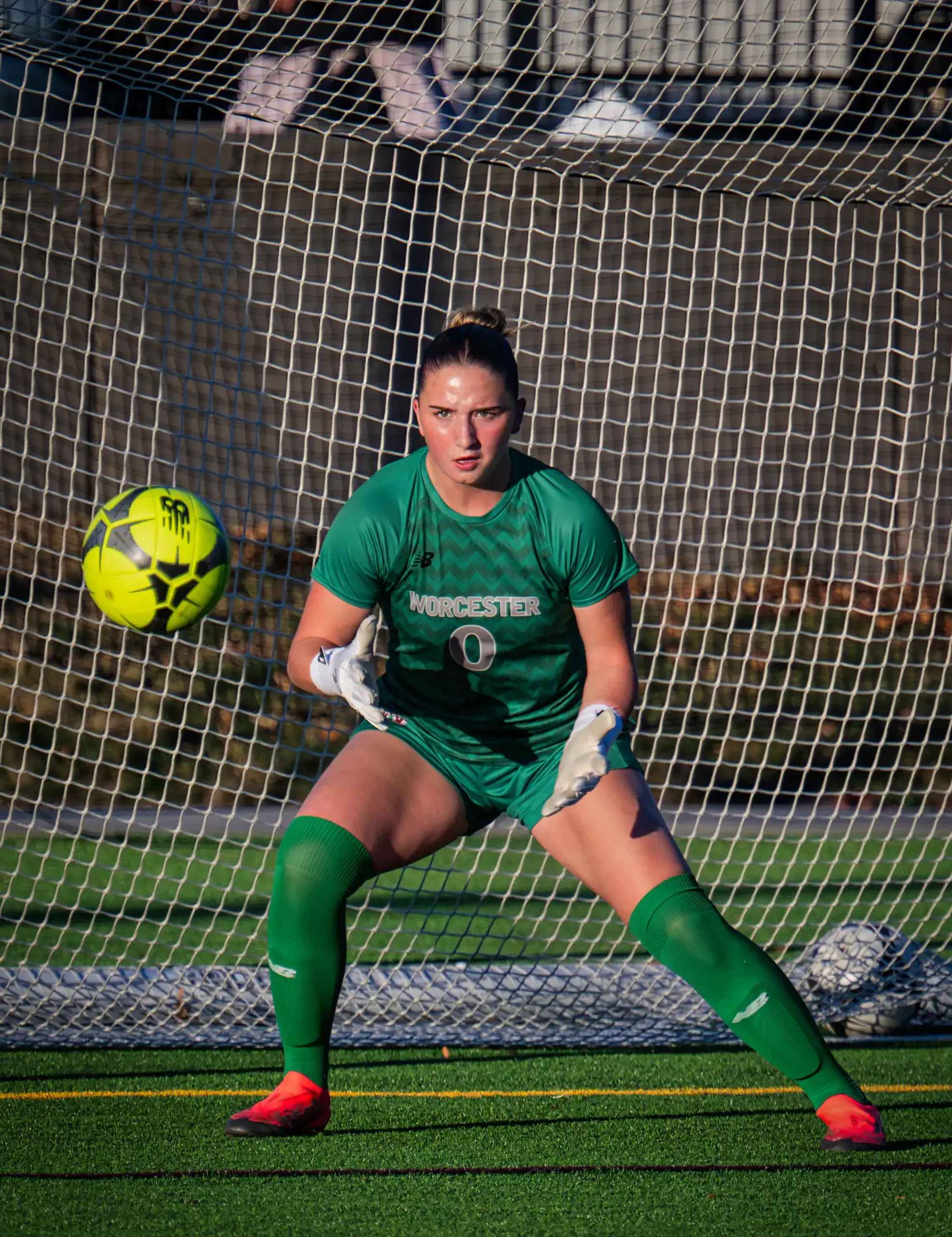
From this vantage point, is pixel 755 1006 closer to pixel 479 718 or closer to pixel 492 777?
pixel 492 777

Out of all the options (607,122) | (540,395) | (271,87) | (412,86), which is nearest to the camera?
(412,86)

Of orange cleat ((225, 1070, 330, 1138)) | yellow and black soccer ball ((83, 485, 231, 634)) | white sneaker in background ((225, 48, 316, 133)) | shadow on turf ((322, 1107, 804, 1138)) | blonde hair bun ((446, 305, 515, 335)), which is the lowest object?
shadow on turf ((322, 1107, 804, 1138))

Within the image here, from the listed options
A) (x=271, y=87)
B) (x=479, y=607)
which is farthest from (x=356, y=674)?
(x=271, y=87)

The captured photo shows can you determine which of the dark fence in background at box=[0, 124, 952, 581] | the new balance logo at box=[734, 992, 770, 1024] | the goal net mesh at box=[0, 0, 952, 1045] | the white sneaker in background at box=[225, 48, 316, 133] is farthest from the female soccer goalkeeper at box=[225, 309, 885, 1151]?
the dark fence in background at box=[0, 124, 952, 581]

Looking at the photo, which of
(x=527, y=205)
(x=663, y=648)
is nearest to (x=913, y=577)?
(x=663, y=648)

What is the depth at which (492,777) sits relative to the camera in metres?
3.05

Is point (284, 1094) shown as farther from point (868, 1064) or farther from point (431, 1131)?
point (868, 1064)

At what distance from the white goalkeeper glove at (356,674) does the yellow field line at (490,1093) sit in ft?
3.85

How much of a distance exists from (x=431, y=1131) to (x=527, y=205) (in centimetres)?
538

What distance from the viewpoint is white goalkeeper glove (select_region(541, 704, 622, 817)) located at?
2703 millimetres

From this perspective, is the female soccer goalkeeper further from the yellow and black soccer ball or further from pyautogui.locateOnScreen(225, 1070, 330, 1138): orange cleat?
the yellow and black soccer ball

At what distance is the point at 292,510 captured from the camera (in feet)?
23.7

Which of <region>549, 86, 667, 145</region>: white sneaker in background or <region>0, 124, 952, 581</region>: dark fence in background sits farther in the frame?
<region>0, 124, 952, 581</region>: dark fence in background

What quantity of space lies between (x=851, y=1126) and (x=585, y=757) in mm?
938
